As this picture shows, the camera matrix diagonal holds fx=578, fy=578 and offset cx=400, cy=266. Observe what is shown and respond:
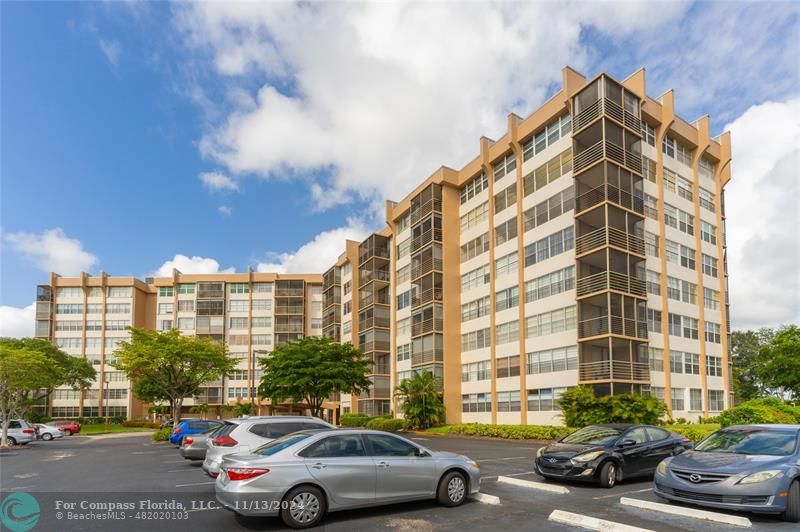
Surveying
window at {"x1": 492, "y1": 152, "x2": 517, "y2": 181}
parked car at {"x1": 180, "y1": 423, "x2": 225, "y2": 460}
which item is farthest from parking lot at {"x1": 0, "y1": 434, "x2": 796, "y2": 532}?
window at {"x1": 492, "y1": 152, "x2": 517, "y2": 181}

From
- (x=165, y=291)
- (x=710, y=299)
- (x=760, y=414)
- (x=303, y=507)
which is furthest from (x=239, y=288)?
(x=303, y=507)

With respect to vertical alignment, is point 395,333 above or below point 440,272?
below

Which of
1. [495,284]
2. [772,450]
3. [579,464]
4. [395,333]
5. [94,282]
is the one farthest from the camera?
[94,282]

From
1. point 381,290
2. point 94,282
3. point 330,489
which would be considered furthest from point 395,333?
point 94,282

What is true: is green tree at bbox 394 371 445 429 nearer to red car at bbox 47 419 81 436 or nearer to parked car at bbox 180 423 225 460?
parked car at bbox 180 423 225 460

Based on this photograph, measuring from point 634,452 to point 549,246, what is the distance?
24.0m

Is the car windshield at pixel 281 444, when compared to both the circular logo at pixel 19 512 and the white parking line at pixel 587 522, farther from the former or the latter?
the white parking line at pixel 587 522

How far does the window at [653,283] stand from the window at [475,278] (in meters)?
12.2

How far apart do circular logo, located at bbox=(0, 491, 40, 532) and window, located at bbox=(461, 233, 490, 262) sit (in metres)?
34.8

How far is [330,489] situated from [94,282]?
85675 millimetres

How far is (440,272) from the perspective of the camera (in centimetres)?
4647

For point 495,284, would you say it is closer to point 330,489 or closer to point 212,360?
point 212,360

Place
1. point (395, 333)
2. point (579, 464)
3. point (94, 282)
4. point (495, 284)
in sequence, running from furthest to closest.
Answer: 1. point (94, 282)
2. point (395, 333)
3. point (495, 284)
4. point (579, 464)

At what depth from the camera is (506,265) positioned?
1618 inches
